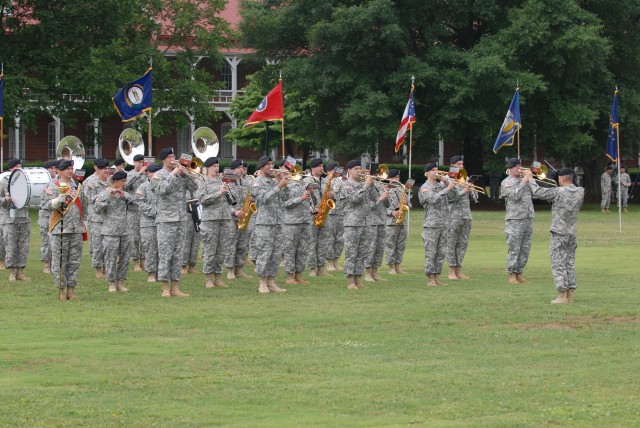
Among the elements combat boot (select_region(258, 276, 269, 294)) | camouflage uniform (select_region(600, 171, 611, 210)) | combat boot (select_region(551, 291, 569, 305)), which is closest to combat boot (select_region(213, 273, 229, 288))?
combat boot (select_region(258, 276, 269, 294))

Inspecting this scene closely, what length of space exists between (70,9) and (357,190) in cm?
2890

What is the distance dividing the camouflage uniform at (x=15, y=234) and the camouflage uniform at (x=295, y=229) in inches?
178

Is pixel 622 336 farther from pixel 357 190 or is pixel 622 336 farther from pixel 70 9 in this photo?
pixel 70 9

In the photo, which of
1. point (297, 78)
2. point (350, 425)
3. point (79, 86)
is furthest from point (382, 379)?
point (297, 78)

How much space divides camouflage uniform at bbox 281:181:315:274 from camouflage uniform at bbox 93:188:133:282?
101 inches

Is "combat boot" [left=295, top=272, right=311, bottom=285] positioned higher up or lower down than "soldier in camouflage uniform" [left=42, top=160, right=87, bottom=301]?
lower down

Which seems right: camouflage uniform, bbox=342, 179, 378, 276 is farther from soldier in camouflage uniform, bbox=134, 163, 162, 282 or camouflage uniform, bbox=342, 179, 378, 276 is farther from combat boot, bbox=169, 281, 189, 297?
soldier in camouflage uniform, bbox=134, 163, 162, 282

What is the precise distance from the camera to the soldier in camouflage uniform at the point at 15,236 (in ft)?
67.6

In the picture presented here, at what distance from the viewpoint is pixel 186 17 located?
57469 mm

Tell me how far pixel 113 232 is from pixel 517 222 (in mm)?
6623

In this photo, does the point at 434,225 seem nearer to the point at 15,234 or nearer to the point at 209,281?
the point at 209,281

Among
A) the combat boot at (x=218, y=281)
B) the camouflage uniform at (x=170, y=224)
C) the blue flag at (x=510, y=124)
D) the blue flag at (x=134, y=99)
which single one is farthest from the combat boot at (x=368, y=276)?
the blue flag at (x=510, y=124)

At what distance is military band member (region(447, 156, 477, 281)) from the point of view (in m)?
20.9

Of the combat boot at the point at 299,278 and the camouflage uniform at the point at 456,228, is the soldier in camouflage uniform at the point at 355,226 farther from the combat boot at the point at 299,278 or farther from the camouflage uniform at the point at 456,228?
the camouflage uniform at the point at 456,228
